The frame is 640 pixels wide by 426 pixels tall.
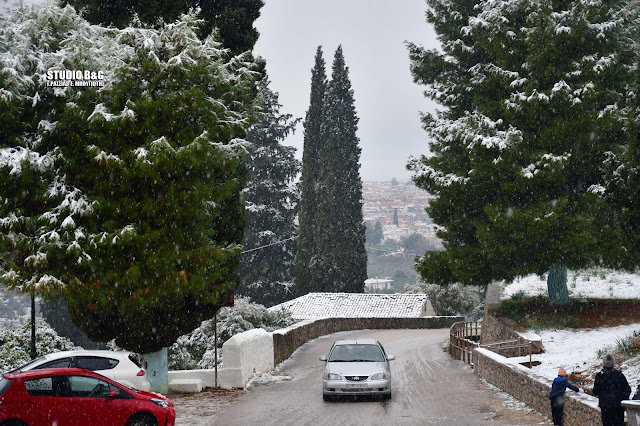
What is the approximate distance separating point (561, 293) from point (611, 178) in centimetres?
737

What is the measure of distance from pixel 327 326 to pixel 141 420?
29.5 metres

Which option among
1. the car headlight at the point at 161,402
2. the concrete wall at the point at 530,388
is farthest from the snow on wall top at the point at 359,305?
the car headlight at the point at 161,402

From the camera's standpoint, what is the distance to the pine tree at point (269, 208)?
195 ft

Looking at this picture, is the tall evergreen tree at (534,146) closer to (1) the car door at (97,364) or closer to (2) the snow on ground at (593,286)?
(2) the snow on ground at (593,286)

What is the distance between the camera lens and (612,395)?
1162 centimetres

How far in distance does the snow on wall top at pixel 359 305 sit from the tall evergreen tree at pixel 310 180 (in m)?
3.18

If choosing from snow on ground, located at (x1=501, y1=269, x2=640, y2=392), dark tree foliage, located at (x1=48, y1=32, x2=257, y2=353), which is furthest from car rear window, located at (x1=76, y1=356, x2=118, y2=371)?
snow on ground, located at (x1=501, y1=269, x2=640, y2=392)

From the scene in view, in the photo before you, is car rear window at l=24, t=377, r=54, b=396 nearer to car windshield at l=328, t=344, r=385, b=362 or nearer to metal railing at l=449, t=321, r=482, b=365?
car windshield at l=328, t=344, r=385, b=362

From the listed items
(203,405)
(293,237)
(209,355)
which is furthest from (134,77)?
(293,237)

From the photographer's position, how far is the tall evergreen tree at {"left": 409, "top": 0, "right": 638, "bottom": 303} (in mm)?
26516

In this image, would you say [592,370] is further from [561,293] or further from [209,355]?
[209,355]

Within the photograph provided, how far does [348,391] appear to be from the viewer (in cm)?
1802

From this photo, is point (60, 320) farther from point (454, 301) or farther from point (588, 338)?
point (588, 338)

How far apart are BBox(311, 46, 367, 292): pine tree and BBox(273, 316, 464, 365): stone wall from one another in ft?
33.3
